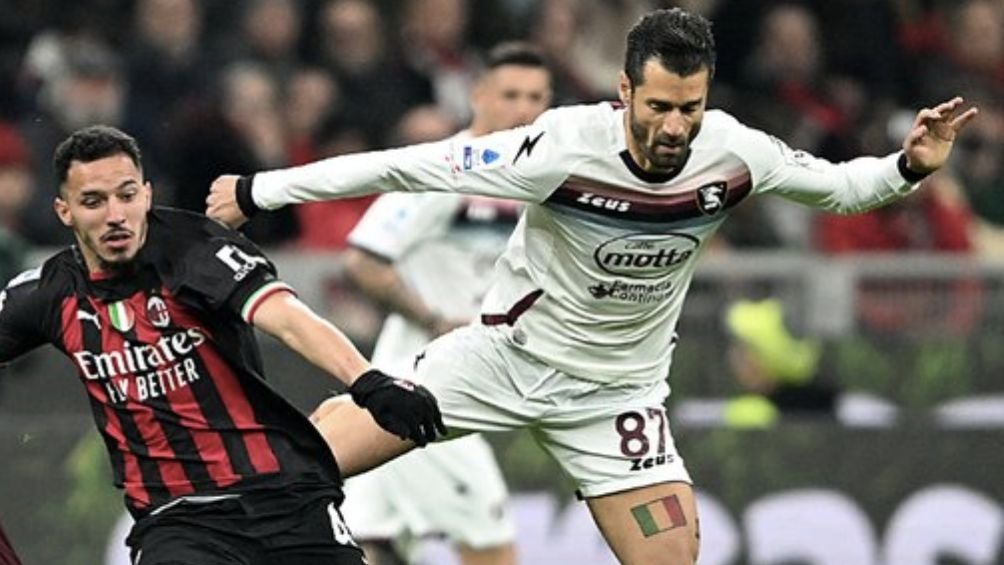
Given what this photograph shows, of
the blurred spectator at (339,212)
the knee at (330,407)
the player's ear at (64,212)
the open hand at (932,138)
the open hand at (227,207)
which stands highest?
the blurred spectator at (339,212)

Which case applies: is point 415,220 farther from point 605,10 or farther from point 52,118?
point 605,10

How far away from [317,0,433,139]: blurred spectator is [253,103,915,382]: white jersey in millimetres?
5942

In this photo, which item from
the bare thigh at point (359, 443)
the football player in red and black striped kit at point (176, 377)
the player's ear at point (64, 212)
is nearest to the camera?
the football player in red and black striped kit at point (176, 377)

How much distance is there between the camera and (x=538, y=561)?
11.0 metres

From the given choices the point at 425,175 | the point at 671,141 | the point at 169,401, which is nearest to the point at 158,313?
the point at 169,401

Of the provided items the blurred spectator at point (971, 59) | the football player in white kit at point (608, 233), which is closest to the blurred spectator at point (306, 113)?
the blurred spectator at point (971, 59)

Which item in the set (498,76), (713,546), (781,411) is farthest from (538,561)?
(498,76)

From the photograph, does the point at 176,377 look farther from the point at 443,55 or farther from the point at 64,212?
the point at 443,55

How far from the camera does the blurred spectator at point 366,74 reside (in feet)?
44.2

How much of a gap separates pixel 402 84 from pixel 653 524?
6.38m

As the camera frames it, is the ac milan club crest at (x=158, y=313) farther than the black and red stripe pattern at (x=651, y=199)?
No

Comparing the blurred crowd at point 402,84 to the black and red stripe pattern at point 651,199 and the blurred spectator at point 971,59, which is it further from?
the black and red stripe pattern at point 651,199

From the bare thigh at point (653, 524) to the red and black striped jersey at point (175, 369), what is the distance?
1.15 metres

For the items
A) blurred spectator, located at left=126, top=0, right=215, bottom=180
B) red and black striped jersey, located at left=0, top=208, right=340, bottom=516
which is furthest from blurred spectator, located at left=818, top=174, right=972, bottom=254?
red and black striped jersey, located at left=0, top=208, right=340, bottom=516
